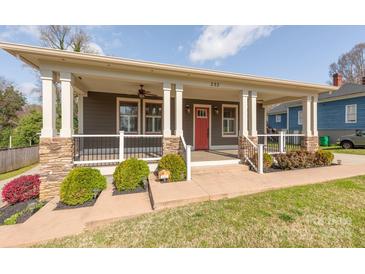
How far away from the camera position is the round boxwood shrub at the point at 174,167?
5.14m

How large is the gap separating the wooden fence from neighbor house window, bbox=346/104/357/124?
24.4m

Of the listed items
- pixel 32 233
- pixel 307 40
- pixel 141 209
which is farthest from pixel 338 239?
pixel 307 40

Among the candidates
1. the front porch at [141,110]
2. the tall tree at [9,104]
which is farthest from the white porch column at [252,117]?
the tall tree at [9,104]

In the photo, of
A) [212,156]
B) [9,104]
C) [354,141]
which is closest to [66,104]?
[212,156]

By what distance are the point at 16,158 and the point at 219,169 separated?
39.0 ft

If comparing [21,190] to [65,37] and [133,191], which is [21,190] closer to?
[133,191]

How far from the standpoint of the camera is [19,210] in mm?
4270

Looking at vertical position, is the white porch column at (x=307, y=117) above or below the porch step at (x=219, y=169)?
above

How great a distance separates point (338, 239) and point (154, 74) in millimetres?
5848

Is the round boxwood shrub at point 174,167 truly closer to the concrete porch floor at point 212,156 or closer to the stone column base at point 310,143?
the concrete porch floor at point 212,156

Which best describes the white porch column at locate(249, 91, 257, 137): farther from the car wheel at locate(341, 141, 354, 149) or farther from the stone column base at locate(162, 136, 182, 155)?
the car wheel at locate(341, 141, 354, 149)

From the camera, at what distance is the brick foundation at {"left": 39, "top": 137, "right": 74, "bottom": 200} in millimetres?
4750

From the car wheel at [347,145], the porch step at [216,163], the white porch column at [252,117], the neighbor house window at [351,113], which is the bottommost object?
the porch step at [216,163]

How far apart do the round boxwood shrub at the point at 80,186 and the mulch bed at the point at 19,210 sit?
702 mm
